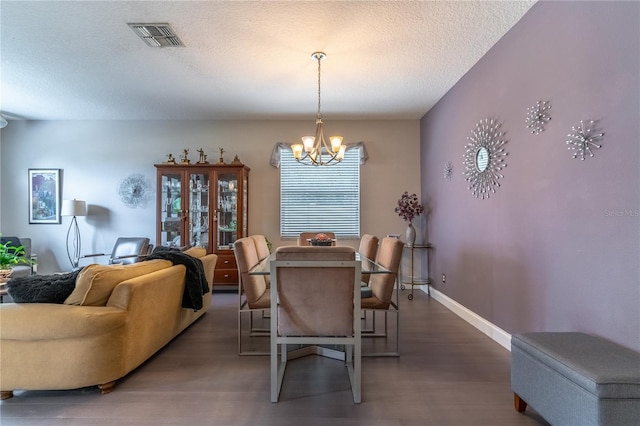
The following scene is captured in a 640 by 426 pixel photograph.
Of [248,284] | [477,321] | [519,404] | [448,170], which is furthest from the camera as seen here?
[448,170]

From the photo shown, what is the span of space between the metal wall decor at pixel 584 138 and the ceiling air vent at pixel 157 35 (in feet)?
10.0

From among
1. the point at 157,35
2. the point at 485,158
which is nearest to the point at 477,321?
the point at 485,158

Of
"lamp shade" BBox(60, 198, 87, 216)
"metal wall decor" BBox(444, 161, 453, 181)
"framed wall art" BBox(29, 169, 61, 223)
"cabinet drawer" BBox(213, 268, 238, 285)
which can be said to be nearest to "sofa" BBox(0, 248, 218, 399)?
"cabinet drawer" BBox(213, 268, 238, 285)

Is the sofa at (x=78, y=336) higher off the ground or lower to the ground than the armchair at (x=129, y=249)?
lower

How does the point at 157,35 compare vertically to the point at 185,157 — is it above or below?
above

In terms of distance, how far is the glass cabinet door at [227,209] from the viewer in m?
4.71

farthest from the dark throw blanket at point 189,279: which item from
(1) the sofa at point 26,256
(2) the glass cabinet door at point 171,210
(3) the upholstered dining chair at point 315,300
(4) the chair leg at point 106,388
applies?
(1) the sofa at point 26,256

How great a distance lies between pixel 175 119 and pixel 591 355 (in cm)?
552

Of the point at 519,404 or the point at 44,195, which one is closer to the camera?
the point at 519,404

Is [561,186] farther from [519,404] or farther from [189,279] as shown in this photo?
[189,279]

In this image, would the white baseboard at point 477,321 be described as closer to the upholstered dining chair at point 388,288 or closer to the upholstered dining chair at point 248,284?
the upholstered dining chair at point 388,288

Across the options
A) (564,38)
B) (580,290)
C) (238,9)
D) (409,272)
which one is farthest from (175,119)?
(580,290)

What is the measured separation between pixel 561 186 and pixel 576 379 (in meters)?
1.25

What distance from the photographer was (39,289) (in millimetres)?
1974
